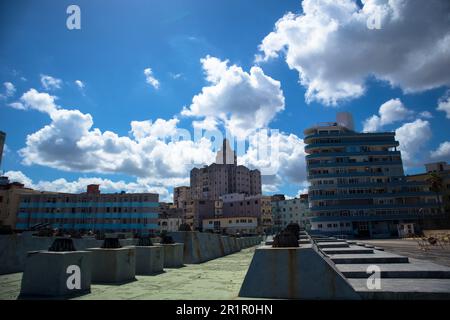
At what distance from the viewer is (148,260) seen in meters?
12.7

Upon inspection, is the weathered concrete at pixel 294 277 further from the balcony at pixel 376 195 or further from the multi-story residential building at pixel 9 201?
the multi-story residential building at pixel 9 201

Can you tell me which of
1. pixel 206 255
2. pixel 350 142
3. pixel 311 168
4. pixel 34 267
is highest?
pixel 350 142

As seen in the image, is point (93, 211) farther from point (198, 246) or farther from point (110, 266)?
point (110, 266)

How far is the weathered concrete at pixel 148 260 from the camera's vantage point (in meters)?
12.6

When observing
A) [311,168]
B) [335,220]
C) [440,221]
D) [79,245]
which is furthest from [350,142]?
[79,245]

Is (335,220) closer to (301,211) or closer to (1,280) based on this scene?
(301,211)

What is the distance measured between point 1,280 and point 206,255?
42.0 ft

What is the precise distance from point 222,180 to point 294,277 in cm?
13624

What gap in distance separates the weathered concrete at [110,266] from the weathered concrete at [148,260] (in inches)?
73.0

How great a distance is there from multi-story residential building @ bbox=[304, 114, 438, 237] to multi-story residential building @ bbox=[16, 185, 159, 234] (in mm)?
44333

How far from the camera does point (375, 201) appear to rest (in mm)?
74750

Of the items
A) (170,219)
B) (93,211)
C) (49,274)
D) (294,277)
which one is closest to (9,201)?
(93,211)

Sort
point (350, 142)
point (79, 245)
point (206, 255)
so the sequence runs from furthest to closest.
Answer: point (350, 142) < point (206, 255) < point (79, 245)

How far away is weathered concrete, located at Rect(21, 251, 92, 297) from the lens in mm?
7789
